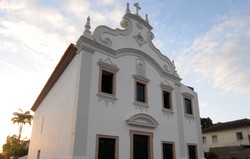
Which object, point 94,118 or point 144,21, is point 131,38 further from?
point 94,118

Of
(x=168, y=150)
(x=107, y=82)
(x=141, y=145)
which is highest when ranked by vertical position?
(x=107, y=82)

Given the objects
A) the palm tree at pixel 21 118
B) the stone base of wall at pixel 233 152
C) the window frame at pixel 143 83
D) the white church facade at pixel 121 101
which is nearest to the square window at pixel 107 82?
the white church facade at pixel 121 101

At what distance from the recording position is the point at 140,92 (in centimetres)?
1327

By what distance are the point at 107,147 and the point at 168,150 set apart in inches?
188

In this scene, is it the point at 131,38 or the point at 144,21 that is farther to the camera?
the point at 144,21

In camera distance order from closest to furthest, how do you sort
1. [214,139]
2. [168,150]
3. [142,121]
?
1. [142,121]
2. [168,150]
3. [214,139]

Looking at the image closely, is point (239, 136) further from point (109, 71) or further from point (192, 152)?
point (109, 71)

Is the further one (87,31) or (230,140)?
(230,140)

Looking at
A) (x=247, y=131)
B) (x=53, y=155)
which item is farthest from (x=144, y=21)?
(x=247, y=131)

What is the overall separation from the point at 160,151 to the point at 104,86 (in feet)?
17.0

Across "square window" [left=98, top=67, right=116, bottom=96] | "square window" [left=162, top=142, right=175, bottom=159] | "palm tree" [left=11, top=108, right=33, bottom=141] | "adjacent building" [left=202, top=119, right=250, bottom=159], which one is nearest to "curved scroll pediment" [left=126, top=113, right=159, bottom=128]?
"square window" [left=162, top=142, right=175, bottom=159]

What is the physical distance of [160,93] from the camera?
14.3 m

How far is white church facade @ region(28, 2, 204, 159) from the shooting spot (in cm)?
1021

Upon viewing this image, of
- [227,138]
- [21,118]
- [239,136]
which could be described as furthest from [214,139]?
[21,118]
